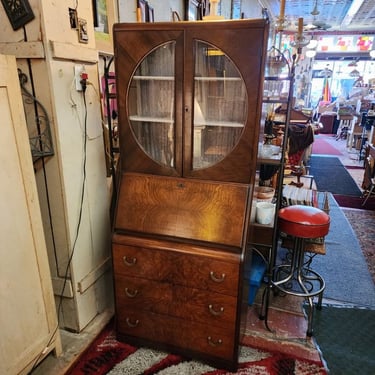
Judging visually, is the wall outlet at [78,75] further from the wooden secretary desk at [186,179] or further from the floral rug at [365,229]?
the floral rug at [365,229]

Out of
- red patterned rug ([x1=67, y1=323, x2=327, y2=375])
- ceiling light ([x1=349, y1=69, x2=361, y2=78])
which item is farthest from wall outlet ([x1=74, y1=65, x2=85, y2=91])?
ceiling light ([x1=349, y1=69, x2=361, y2=78])

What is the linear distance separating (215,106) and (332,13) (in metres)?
8.79

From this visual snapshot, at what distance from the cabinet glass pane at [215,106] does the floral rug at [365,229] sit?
186cm

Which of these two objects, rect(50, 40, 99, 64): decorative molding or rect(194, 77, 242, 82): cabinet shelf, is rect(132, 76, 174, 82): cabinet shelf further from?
rect(50, 40, 99, 64): decorative molding

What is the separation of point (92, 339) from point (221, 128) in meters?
1.45

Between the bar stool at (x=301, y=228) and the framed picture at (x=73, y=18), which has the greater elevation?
the framed picture at (x=73, y=18)

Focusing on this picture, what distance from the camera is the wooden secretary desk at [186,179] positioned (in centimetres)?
149

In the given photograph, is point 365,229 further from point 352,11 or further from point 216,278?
point 352,11

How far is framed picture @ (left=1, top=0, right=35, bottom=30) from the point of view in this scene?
1420mm

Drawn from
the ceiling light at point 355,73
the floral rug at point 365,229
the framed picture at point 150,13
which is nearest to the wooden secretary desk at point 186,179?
→ the framed picture at point 150,13

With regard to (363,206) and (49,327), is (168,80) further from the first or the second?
(363,206)

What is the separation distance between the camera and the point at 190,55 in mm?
1476

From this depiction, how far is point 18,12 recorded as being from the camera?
1440 millimetres

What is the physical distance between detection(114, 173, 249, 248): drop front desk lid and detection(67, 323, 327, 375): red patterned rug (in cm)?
72
